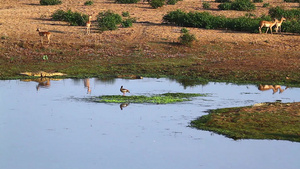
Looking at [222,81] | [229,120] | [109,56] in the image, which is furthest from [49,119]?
[109,56]

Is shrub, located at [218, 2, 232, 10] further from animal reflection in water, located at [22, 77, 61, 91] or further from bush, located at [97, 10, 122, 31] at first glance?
animal reflection in water, located at [22, 77, 61, 91]

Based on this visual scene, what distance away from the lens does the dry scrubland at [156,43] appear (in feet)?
87.0

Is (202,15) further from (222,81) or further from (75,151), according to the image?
(75,151)

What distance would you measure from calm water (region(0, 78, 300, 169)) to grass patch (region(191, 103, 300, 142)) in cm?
38

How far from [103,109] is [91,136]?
326 centimetres

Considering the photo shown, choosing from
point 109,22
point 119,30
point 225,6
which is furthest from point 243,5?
point 109,22

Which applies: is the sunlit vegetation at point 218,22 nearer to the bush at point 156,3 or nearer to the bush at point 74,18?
the bush at point 156,3

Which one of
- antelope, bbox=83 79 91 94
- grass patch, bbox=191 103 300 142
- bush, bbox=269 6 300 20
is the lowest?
antelope, bbox=83 79 91 94

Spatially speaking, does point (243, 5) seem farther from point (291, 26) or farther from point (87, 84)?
point (87, 84)

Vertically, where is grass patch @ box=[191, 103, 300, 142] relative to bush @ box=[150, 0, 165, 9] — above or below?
below

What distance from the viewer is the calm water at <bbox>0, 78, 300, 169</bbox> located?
43.0ft

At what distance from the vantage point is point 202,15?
32250mm

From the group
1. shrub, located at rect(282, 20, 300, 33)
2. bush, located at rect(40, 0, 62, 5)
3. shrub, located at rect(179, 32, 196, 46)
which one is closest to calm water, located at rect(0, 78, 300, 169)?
shrub, located at rect(179, 32, 196, 46)

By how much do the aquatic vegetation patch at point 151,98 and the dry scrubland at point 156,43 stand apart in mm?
4845
